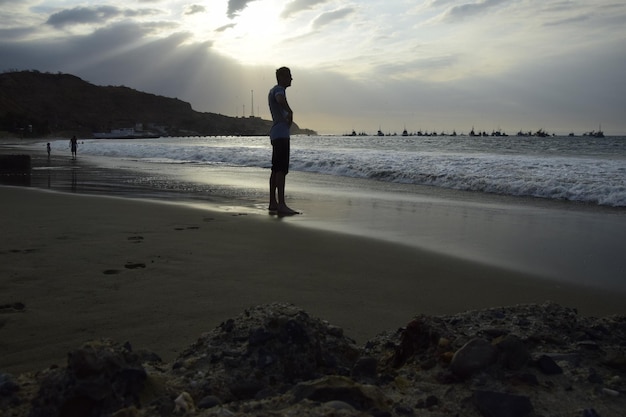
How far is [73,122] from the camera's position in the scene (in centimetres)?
12550

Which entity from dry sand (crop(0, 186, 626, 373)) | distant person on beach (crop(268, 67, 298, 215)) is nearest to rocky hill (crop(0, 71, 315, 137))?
distant person on beach (crop(268, 67, 298, 215))

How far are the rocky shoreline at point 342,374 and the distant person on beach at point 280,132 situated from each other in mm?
5229

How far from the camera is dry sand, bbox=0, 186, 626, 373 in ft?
8.37

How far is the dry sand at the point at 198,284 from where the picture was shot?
2551 millimetres

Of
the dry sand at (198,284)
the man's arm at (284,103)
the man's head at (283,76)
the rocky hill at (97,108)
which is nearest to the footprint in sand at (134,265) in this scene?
the dry sand at (198,284)

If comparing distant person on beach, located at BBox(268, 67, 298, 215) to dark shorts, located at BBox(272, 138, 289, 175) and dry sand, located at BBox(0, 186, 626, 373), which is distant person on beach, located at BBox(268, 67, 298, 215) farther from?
dry sand, located at BBox(0, 186, 626, 373)

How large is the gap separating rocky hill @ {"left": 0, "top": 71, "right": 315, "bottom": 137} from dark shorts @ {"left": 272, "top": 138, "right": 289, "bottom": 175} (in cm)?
11592

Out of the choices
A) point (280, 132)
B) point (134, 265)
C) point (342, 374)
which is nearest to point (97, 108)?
point (280, 132)

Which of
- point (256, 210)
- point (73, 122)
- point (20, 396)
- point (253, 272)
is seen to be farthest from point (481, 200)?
point (73, 122)

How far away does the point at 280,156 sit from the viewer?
741cm

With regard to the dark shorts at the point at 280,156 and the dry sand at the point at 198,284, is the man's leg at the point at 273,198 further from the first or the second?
the dry sand at the point at 198,284

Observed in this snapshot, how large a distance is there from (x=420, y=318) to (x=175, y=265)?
2412 mm

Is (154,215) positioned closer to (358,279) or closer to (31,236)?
(31,236)

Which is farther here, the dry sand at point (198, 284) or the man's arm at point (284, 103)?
the man's arm at point (284, 103)
